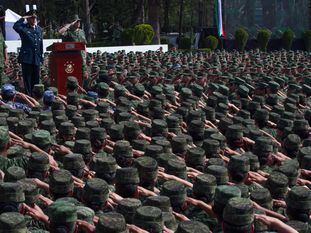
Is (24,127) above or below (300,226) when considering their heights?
above

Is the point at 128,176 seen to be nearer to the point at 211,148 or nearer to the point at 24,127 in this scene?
the point at 211,148

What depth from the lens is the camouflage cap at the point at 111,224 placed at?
2703 mm

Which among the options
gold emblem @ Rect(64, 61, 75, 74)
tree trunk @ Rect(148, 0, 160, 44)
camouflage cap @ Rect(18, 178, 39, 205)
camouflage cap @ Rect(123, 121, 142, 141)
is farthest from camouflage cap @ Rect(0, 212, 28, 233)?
tree trunk @ Rect(148, 0, 160, 44)

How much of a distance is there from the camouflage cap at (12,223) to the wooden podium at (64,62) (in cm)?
573

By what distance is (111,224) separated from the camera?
Result: 2729 millimetres

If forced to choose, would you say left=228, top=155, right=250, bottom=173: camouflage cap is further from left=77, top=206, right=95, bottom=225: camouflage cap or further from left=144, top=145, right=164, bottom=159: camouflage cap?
left=77, top=206, right=95, bottom=225: camouflage cap

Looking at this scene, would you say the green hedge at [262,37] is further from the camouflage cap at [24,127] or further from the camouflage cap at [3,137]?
the camouflage cap at [3,137]

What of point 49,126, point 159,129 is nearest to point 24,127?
point 49,126

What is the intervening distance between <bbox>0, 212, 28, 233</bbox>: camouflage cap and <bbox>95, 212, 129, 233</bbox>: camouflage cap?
0.34 metres

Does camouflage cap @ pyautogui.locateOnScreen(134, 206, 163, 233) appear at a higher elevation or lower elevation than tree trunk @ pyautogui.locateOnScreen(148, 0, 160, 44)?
lower

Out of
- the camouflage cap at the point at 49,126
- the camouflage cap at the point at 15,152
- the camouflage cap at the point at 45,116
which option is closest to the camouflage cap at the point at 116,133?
the camouflage cap at the point at 49,126

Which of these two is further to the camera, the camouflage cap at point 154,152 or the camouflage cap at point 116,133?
the camouflage cap at point 116,133

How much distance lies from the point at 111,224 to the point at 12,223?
443mm

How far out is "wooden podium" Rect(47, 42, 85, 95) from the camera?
847 cm
